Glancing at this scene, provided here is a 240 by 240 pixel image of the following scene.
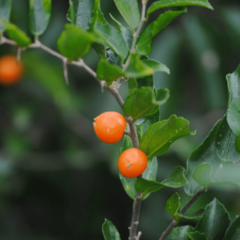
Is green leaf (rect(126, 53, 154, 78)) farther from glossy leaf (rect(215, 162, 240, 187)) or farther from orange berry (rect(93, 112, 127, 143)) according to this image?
glossy leaf (rect(215, 162, 240, 187))

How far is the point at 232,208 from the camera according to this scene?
1.17m

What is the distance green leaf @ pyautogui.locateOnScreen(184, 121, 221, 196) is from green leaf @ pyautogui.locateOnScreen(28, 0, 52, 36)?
0.30 metres

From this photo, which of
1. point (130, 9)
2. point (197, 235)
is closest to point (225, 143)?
point (197, 235)

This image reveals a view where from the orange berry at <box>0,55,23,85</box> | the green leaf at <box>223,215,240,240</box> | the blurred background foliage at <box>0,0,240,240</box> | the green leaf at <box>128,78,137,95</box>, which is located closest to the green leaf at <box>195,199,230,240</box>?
the green leaf at <box>223,215,240,240</box>

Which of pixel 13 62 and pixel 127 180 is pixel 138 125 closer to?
pixel 127 180

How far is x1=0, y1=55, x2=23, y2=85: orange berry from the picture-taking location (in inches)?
50.9

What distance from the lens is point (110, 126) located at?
1.36 ft

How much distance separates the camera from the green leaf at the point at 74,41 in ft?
1.10

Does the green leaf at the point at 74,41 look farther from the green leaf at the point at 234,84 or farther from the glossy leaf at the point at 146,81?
the green leaf at the point at 234,84

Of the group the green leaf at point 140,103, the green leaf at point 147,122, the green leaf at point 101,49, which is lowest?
the green leaf at point 147,122

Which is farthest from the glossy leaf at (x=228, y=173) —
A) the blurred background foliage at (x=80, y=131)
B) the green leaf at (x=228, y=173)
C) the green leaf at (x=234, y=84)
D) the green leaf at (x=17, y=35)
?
the blurred background foliage at (x=80, y=131)

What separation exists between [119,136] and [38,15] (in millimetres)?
194

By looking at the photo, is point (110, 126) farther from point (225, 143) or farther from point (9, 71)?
point (9, 71)

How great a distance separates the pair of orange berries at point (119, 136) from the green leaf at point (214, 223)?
0.16 m
